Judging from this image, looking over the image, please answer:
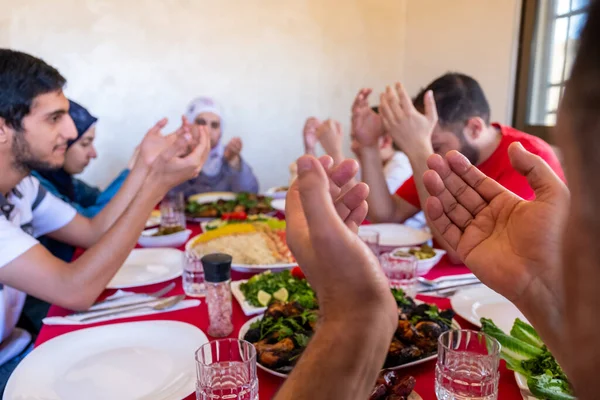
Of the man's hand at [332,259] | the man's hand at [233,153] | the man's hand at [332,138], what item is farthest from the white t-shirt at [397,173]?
the man's hand at [332,259]

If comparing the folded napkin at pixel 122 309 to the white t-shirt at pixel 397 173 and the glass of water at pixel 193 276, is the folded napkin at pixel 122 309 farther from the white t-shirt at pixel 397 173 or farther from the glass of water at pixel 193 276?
the white t-shirt at pixel 397 173

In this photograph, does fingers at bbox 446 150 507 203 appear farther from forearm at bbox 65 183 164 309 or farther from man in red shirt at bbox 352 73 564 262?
forearm at bbox 65 183 164 309

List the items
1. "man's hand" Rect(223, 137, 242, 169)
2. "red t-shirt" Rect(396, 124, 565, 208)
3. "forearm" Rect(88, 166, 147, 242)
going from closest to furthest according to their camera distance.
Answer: "red t-shirt" Rect(396, 124, 565, 208) → "forearm" Rect(88, 166, 147, 242) → "man's hand" Rect(223, 137, 242, 169)

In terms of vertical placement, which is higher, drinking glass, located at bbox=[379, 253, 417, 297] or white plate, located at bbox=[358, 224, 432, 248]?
drinking glass, located at bbox=[379, 253, 417, 297]

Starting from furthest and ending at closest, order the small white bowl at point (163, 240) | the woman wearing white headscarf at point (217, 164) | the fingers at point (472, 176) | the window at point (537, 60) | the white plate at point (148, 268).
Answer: the woman wearing white headscarf at point (217, 164) < the window at point (537, 60) < the small white bowl at point (163, 240) < the white plate at point (148, 268) < the fingers at point (472, 176)

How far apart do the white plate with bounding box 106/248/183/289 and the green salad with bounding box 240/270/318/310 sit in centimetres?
30

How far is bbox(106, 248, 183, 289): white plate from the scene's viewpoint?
54.4 inches

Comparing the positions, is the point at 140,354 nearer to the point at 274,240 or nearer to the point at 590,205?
the point at 274,240

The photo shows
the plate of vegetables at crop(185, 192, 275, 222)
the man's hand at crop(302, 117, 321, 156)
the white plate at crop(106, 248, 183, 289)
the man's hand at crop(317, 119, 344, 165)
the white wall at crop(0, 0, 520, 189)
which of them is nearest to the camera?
the white plate at crop(106, 248, 183, 289)

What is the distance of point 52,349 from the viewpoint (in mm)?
999

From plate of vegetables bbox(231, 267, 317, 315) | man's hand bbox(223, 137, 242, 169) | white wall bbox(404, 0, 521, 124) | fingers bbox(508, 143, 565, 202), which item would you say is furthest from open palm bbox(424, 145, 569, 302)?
man's hand bbox(223, 137, 242, 169)

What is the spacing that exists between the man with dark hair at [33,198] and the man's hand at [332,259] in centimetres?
80

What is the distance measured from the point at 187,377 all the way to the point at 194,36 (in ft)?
11.3

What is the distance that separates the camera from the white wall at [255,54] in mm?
3395
